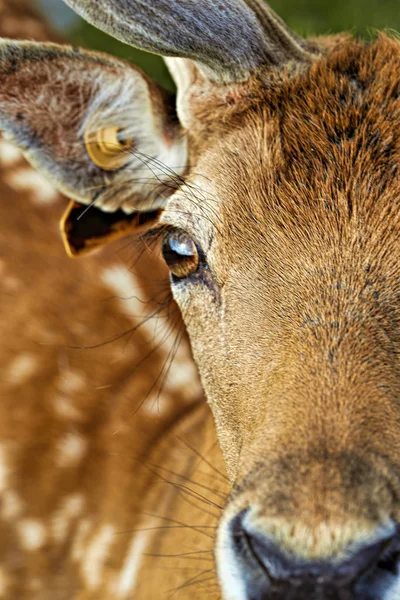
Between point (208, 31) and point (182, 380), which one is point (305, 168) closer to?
point (208, 31)

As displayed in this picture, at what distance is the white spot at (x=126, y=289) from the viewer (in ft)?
10.7

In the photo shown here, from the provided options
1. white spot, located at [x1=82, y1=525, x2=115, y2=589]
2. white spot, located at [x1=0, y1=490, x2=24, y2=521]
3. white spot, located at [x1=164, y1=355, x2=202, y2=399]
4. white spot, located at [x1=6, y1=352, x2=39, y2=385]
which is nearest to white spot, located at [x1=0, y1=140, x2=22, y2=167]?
white spot, located at [x1=6, y1=352, x2=39, y2=385]

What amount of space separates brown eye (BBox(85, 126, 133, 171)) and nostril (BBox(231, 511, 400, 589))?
148cm

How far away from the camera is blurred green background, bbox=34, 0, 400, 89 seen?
5410 mm

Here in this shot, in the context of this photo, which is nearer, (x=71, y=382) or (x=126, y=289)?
(x=71, y=382)

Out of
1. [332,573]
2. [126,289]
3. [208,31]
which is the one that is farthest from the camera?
[126,289]

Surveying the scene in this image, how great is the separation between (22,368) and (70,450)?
40 centimetres

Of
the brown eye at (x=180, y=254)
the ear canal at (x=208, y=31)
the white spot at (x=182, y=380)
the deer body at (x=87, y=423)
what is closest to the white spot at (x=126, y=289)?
the deer body at (x=87, y=423)

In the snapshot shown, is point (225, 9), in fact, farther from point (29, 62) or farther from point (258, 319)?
point (258, 319)

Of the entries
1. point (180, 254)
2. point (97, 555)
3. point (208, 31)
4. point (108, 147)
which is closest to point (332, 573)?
→ point (180, 254)

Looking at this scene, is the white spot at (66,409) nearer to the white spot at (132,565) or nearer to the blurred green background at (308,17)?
the white spot at (132,565)

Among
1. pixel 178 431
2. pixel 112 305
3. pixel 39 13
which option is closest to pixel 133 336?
pixel 112 305

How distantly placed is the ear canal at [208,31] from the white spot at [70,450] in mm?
1589

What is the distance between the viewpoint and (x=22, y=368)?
125 inches
